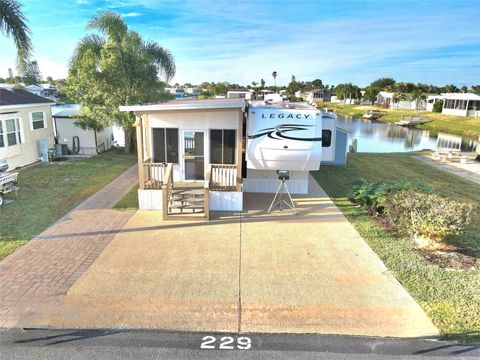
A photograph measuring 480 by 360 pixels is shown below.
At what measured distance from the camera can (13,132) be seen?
14266mm

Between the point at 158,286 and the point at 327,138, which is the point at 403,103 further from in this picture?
the point at 158,286

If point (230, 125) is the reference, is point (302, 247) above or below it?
below

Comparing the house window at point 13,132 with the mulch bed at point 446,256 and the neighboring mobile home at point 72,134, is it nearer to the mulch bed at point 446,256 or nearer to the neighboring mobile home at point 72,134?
the neighboring mobile home at point 72,134

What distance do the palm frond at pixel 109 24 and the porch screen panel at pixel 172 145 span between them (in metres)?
9.85

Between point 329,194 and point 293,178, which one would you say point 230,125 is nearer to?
point 293,178

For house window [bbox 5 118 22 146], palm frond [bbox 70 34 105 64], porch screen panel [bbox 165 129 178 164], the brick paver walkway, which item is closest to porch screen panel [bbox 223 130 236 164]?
porch screen panel [bbox 165 129 178 164]

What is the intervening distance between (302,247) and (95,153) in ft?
46.7

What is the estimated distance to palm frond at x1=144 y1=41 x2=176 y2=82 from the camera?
20.8 metres

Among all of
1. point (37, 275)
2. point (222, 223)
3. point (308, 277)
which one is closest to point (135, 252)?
point (37, 275)

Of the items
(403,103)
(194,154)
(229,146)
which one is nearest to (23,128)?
(194,154)

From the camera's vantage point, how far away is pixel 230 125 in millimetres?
9977

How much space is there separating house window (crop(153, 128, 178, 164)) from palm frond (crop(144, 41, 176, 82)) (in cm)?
1201

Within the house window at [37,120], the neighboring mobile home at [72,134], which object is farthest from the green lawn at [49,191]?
the house window at [37,120]

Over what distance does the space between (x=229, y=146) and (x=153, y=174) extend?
2271 millimetres
